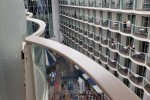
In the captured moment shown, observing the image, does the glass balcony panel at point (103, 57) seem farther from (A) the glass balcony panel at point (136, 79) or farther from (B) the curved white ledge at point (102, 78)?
(B) the curved white ledge at point (102, 78)

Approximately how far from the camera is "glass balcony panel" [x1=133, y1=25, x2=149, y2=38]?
356 inches

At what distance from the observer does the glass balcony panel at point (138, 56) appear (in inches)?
362

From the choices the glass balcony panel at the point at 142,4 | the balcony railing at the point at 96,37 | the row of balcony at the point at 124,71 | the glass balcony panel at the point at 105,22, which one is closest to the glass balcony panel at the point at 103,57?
the row of balcony at the point at 124,71

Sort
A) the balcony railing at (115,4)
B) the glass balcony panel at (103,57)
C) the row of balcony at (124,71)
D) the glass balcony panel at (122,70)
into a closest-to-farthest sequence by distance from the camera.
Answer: the row of balcony at (124,71)
the glass balcony panel at (122,70)
the balcony railing at (115,4)
the glass balcony panel at (103,57)

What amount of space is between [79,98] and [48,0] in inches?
827

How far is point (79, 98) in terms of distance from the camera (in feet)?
4.73

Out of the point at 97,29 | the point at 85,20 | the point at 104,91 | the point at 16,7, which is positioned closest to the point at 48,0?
the point at 85,20

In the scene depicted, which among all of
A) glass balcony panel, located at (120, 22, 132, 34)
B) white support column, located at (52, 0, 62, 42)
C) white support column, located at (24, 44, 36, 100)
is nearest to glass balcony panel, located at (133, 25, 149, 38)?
glass balcony panel, located at (120, 22, 132, 34)

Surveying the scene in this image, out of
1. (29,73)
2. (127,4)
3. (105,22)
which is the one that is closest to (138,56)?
(127,4)

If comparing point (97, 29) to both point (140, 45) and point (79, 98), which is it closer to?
point (140, 45)

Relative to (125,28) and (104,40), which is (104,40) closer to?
(104,40)

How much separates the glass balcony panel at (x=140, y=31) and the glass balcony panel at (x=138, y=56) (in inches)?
35.4

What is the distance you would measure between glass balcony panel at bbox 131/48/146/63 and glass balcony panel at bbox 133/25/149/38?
2.95ft

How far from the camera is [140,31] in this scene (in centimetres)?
939
